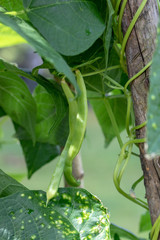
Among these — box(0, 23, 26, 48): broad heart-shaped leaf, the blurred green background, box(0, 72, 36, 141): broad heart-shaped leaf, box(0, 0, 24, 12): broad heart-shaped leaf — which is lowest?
the blurred green background

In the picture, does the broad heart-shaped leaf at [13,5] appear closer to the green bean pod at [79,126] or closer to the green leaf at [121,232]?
the green bean pod at [79,126]

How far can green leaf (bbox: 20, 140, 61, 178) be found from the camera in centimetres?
60

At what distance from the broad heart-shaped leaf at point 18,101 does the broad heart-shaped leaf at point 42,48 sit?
0.20m

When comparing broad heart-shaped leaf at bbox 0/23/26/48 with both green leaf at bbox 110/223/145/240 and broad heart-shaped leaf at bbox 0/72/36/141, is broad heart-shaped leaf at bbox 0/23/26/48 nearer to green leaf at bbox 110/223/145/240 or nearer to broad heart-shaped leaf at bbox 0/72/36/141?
broad heart-shaped leaf at bbox 0/72/36/141

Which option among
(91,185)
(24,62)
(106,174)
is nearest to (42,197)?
(91,185)

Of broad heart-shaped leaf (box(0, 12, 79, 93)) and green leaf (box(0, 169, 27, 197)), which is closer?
broad heart-shaped leaf (box(0, 12, 79, 93))

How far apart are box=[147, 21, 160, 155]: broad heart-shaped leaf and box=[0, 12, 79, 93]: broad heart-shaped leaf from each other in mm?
69

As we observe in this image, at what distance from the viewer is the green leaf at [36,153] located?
60 centimetres

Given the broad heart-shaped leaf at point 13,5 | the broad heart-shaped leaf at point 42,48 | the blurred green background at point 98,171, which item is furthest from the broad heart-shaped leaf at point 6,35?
the blurred green background at point 98,171

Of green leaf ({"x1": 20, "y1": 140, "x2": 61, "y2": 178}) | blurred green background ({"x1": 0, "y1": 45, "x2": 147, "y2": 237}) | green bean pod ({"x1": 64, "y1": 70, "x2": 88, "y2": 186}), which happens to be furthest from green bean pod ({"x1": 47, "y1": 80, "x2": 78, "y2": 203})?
blurred green background ({"x1": 0, "y1": 45, "x2": 147, "y2": 237})

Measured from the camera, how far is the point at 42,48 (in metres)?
0.28

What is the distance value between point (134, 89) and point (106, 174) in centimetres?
340

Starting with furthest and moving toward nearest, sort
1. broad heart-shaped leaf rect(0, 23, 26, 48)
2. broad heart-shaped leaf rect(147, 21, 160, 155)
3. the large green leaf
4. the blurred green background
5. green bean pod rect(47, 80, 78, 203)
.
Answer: the blurred green background → the large green leaf → broad heart-shaped leaf rect(0, 23, 26, 48) → green bean pod rect(47, 80, 78, 203) → broad heart-shaped leaf rect(147, 21, 160, 155)

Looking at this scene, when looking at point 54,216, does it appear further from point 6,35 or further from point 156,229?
point 6,35
